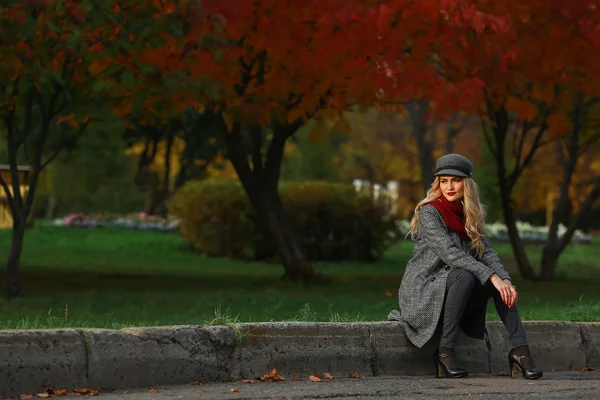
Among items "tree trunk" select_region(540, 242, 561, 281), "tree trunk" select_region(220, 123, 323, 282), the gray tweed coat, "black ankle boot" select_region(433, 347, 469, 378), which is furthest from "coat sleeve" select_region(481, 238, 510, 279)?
"tree trunk" select_region(540, 242, 561, 281)

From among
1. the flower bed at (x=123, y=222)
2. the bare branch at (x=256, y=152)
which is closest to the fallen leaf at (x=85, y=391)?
the bare branch at (x=256, y=152)

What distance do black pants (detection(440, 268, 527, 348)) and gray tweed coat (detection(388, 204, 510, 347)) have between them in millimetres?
46

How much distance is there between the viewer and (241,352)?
7535 mm

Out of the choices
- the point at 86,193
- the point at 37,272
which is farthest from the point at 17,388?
the point at 86,193

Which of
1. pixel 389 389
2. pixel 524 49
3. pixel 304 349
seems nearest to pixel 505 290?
pixel 389 389

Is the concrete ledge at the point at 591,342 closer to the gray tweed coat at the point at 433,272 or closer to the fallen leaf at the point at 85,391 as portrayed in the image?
the gray tweed coat at the point at 433,272

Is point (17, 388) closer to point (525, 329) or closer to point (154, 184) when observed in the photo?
point (525, 329)

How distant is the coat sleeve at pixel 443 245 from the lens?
7.77m

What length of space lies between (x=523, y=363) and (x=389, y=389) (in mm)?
1029

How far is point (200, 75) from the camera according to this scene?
13.6 metres

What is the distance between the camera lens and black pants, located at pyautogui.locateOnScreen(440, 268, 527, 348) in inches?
308

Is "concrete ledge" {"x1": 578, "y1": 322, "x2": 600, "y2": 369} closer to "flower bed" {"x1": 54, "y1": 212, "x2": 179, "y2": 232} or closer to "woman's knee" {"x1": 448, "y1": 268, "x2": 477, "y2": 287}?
"woman's knee" {"x1": 448, "y1": 268, "x2": 477, "y2": 287}

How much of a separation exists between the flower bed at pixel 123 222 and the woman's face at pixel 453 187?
23.6 meters

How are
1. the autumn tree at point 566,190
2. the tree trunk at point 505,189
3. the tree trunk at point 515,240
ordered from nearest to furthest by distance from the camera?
the tree trunk at point 505,189
the tree trunk at point 515,240
the autumn tree at point 566,190
